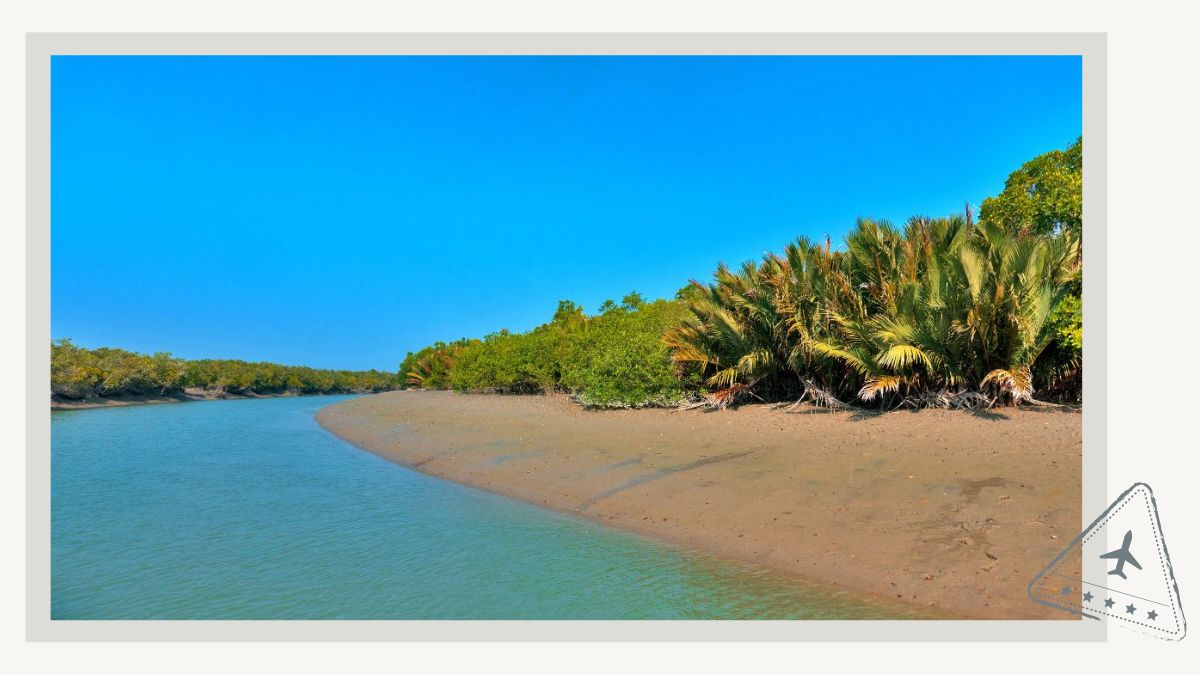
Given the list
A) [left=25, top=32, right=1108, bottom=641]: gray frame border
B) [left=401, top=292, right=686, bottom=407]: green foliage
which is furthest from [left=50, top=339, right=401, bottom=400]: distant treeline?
[left=25, top=32, right=1108, bottom=641]: gray frame border

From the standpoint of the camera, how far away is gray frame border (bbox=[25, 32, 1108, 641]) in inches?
140

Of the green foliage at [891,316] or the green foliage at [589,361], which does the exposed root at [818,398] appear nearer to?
the green foliage at [891,316]

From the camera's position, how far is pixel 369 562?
22.2 feet

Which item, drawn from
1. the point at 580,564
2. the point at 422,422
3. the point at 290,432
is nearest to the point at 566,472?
the point at 580,564

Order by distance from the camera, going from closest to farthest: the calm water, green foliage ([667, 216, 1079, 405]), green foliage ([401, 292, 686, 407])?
the calm water
green foliage ([667, 216, 1079, 405])
green foliage ([401, 292, 686, 407])

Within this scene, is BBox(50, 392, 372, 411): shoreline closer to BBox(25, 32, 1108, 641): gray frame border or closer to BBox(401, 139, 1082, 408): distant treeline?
BBox(401, 139, 1082, 408): distant treeline

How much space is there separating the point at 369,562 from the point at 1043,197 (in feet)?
57.6

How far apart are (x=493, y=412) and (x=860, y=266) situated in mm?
14313

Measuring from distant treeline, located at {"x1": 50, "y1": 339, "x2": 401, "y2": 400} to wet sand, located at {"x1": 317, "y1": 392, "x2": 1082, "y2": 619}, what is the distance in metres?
27.3

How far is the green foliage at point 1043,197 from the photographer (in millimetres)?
13945

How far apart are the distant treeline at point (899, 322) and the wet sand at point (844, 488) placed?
3.94 feet

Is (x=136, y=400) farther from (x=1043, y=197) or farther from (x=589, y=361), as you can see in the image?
(x=1043, y=197)

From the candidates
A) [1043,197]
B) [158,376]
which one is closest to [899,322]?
[1043,197]

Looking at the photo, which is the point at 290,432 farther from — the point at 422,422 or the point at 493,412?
the point at 493,412
